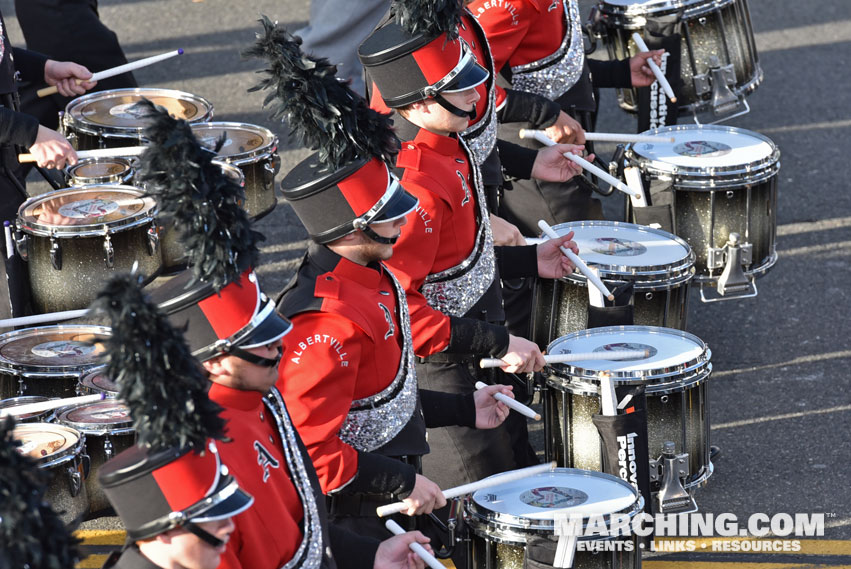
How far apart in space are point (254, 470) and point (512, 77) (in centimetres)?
318

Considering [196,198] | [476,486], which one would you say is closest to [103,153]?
[476,486]

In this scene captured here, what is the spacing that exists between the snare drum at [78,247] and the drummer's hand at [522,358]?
1.25 m

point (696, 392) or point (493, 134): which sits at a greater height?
point (493, 134)

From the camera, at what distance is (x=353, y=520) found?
12.1 feet

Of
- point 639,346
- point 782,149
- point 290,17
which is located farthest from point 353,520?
point 290,17

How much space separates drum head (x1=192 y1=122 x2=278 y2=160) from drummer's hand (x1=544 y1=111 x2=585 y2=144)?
1.14 meters

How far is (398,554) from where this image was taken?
334cm

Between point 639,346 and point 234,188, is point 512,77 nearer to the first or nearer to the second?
point 639,346

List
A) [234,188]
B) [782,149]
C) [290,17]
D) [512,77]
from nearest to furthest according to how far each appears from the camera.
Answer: [234,188] → [512,77] → [782,149] → [290,17]

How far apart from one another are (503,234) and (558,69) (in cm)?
111

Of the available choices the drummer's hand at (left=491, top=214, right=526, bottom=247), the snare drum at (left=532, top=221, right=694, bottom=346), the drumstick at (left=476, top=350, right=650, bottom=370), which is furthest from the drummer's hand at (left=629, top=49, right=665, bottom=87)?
the drumstick at (left=476, top=350, right=650, bottom=370)

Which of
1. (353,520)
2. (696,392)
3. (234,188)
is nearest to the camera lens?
(234,188)

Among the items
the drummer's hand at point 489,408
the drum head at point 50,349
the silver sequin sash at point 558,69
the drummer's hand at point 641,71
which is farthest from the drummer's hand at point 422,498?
the drummer's hand at point 641,71

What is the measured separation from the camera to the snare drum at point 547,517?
11.8 feet
